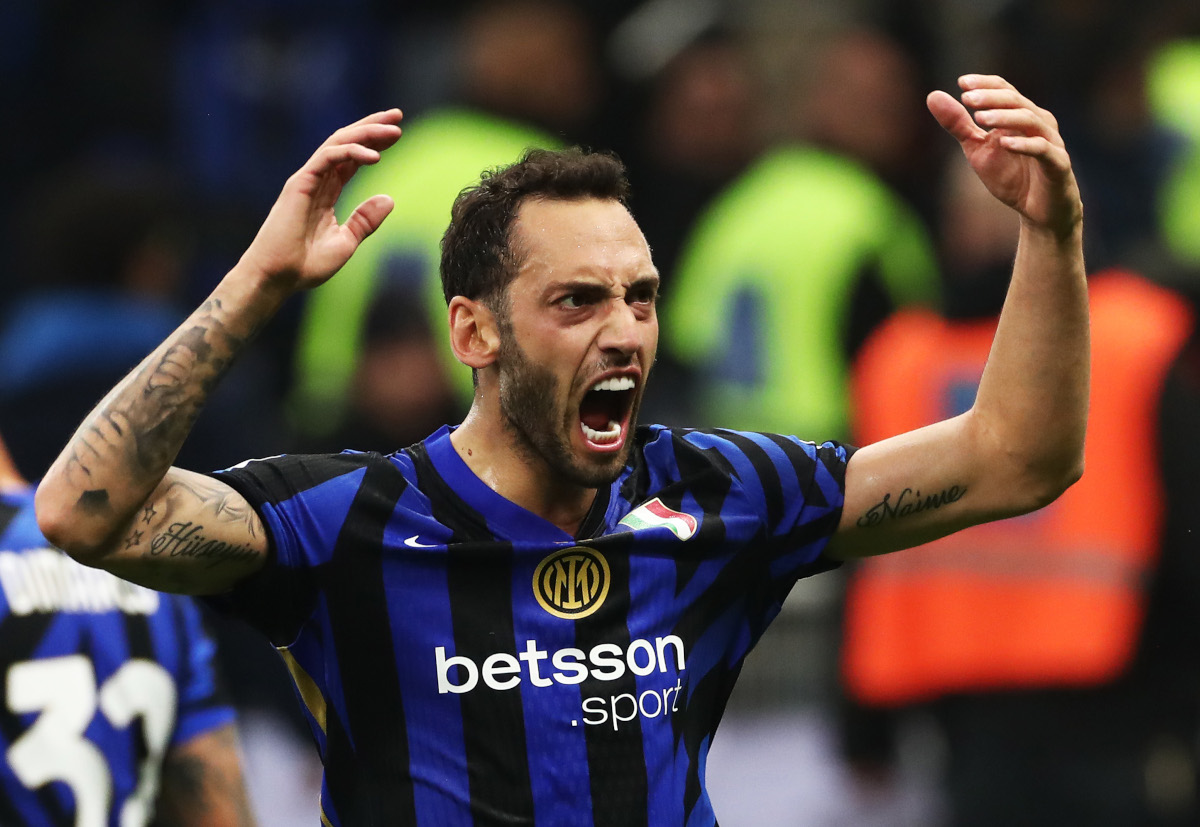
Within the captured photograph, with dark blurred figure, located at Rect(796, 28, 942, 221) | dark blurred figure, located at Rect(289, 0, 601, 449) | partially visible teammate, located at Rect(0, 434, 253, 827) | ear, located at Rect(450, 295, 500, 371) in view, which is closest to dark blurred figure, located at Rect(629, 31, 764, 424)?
dark blurred figure, located at Rect(796, 28, 942, 221)

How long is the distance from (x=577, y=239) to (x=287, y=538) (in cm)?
77

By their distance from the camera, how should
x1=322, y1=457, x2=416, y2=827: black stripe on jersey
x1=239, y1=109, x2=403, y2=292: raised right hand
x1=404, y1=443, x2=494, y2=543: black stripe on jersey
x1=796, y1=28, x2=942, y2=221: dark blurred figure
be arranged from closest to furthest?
x1=239, y1=109, x2=403, y2=292: raised right hand → x1=322, y1=457, x2=416, y2=827: black stripe on jersey → x1=404, y1=443, x2=494, y2=543: black stripe on jersey → x1=796, y1=28, x2=942, y2=221: dark blurred figure

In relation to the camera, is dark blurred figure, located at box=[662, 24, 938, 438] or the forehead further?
dark blurred figure, located at box=[662, 24, 938, 438]

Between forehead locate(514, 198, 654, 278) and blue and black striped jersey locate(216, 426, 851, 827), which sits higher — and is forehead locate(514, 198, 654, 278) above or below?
above

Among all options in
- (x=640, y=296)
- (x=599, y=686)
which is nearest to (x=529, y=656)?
(x=599, y=686)

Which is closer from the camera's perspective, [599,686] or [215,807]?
[599,686]

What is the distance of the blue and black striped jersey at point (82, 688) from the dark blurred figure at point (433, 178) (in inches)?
127

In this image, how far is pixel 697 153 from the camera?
342 inches

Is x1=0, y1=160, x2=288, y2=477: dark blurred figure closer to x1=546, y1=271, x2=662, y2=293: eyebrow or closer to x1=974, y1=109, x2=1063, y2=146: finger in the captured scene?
x1=546, y1=271, x2=662, y2=293: eyebrow

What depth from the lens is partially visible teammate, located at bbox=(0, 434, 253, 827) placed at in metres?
3.90

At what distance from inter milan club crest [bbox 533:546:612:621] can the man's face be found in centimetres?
15

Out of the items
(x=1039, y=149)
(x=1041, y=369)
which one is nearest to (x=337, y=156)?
(x=1039, y=149)

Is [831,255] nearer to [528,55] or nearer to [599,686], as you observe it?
[528,55]

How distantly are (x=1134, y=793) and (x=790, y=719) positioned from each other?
77.4 inches
